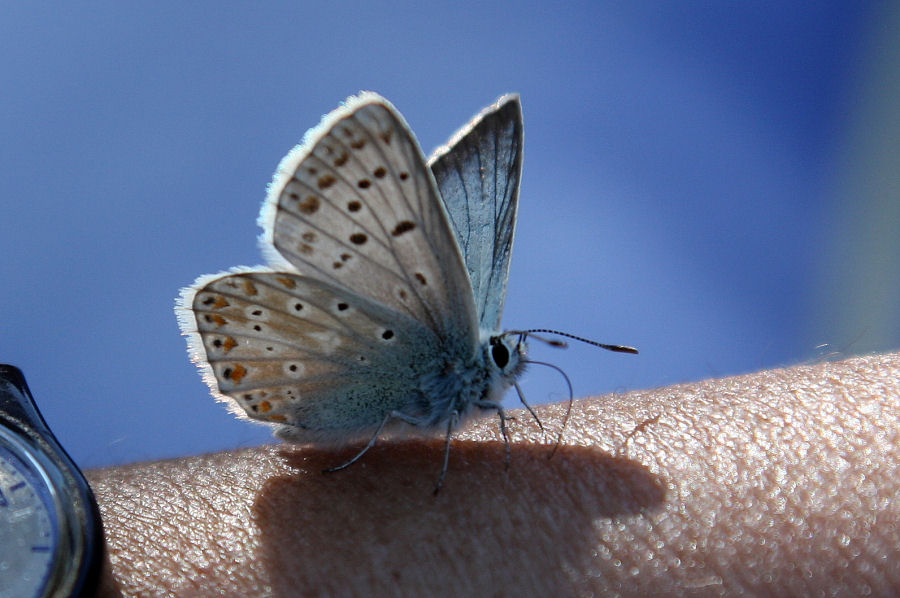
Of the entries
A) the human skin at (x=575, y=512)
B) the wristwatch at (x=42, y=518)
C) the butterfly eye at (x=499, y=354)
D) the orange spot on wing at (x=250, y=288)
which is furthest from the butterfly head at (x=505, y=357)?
the wristwatch at (x=42, y=518)

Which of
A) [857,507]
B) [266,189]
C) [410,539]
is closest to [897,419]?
[857,507]

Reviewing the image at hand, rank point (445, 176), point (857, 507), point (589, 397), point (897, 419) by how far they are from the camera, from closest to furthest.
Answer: point (857, 507) → point (897, 419) → point (445, 176) → point (589, 397)

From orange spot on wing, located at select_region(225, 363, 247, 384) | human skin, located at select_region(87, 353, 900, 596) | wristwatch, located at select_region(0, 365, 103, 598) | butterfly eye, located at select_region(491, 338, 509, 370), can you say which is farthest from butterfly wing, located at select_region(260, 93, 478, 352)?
wristwatch, located at select_region(0, 365, 103, 598)

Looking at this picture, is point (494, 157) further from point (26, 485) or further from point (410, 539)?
point (26, 485)

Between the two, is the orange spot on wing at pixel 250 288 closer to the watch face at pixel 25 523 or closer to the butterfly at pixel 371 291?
the butterfly at pixel 371 291

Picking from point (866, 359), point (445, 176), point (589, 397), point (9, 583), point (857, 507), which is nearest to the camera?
point (9, 583)

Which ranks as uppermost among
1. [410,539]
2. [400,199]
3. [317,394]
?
[400,199]
